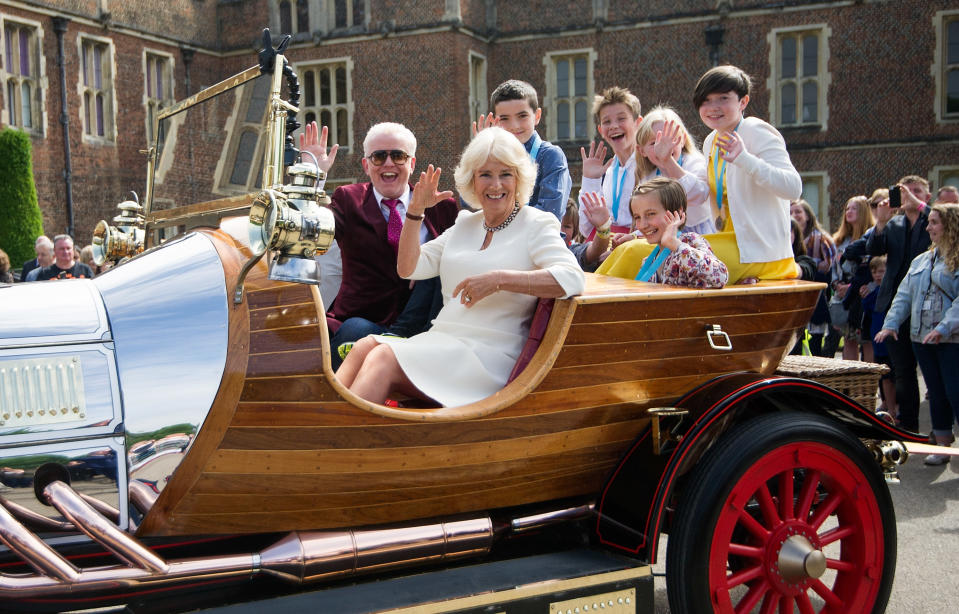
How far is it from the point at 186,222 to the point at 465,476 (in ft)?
Answer: 4.05

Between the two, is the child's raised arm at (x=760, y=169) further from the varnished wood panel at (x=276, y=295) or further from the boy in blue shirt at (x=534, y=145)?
the varnished wood panel at (x=276, y=295)

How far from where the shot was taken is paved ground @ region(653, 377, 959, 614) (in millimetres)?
3359

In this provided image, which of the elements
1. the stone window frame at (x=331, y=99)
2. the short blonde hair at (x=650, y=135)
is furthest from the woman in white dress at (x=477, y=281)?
the stone window frame at (x=331, y=99)

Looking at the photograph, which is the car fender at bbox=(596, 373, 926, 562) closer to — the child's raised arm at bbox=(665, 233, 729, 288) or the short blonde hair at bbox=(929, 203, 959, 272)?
the child's raised arm at bbox=(665, 233, 729, 288)

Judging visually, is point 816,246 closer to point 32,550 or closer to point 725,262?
point 725,262

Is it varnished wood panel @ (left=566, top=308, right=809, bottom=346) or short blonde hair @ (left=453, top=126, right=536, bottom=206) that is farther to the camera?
short blonde hair @ (left=453, top=126, right=536, bottom=206)

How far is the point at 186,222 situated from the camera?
2.85m

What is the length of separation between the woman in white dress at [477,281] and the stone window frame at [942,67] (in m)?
17.1

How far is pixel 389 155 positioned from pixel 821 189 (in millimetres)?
16520

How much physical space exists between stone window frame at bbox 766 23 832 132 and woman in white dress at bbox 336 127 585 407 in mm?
16421

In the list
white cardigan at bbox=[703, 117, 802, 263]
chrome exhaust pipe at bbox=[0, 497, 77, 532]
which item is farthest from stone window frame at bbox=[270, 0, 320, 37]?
→ chrome exhaust pipe at bbox=[0, 497, 77, 532]

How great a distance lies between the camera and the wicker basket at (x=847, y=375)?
316cm

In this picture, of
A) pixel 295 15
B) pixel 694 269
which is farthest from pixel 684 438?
pixel 295 15

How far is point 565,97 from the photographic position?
65.2ft
